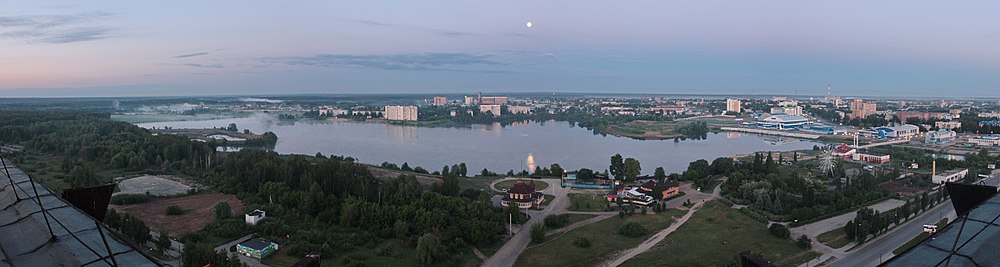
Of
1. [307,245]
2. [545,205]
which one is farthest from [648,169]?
[307,245]

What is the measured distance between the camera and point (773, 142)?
19.2m

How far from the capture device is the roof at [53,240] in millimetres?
907

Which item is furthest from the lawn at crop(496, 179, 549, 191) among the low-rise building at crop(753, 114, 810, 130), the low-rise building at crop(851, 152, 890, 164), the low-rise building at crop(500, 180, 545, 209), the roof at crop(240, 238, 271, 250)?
the low-rise building at crop(753, 114, 810, 130)

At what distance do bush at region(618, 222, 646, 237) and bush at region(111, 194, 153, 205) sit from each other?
6.26 metres

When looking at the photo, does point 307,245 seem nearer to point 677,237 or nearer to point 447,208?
point 447,208

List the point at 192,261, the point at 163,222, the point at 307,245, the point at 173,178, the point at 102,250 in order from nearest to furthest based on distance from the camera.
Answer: the point at 102,250 < the point at 192,261 < the point at 307,245 < the point at 163,222 < the point at 173,178

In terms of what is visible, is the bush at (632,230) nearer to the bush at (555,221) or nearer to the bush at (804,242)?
the bush at (555,221)

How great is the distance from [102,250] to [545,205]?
289 inches

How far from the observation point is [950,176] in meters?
9.43

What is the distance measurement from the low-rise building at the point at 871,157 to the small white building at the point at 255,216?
1232 centimetres

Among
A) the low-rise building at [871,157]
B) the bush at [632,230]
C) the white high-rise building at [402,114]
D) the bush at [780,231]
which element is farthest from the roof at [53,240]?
the white high-rise building at [402,114]

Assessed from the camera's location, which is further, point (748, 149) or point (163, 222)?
point (748, 149)

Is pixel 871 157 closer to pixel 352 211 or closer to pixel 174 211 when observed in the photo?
pixel 352 211

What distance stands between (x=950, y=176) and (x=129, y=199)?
12.5m
